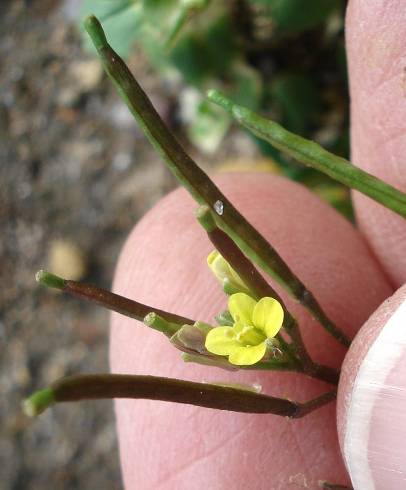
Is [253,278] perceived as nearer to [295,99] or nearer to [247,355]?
[247,355]

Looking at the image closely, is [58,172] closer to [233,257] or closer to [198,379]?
[198,379]

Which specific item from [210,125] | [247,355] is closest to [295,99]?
[210,125]

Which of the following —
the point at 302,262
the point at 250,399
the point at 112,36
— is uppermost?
the point at 112,36

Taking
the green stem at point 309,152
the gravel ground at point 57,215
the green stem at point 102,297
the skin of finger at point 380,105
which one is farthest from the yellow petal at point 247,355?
the gravel ground at point 57,215

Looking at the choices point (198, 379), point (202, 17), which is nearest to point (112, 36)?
point (202, 17)

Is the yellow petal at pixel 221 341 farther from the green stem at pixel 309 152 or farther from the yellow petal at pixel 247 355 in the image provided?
the green stem at pixel 309 152
